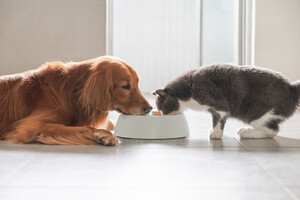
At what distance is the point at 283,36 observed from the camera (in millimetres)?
4148

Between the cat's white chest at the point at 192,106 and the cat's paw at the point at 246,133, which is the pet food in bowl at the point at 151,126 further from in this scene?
the cat's paw at the point at 246,133

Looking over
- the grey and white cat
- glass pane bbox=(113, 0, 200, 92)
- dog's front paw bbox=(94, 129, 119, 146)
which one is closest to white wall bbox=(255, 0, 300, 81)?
glass pane bbox=(113, 0, 200, 92)

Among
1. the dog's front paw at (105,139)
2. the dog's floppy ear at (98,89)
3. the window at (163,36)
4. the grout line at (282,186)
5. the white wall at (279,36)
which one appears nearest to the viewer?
the grout line at (282,186)

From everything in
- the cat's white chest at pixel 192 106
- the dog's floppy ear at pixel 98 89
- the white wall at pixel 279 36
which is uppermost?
the white wall at pixel 279 36

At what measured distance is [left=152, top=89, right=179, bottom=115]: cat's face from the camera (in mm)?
2131

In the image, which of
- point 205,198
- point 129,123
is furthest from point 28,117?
point 205,198

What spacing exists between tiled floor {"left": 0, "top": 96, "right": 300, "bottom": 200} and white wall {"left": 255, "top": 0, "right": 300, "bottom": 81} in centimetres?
236

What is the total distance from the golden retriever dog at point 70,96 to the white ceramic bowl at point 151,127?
6cm

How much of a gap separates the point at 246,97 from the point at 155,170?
845 mm

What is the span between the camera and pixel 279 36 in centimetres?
415

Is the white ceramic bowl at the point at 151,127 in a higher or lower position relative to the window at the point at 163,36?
lower

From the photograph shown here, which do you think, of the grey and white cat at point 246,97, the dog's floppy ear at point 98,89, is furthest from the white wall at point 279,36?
the dog's floppy ear at point 98,89

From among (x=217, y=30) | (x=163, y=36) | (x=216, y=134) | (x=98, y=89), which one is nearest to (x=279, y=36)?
(x=217, y=30)

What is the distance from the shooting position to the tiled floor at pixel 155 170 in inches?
42.8
